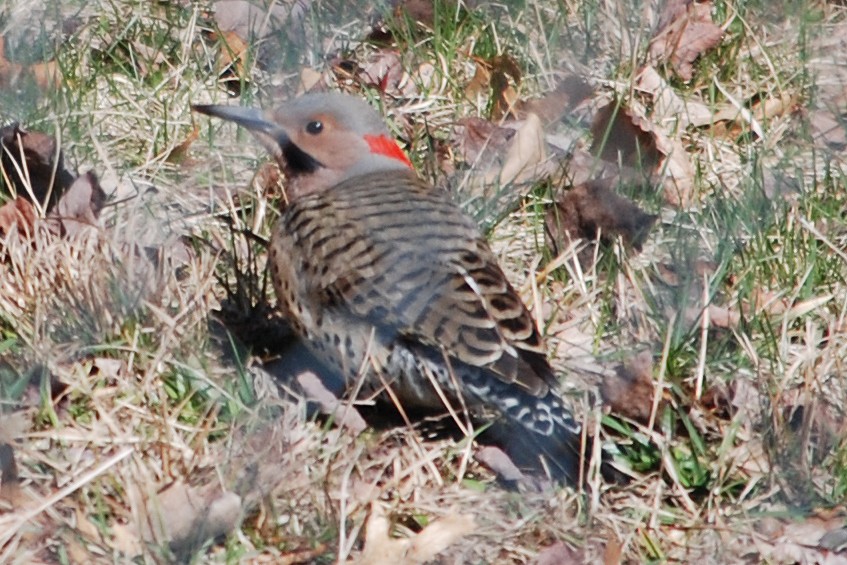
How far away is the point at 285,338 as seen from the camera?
4.89m

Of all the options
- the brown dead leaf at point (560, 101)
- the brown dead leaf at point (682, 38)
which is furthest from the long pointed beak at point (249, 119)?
the brown dead leaf at point (682, 38)

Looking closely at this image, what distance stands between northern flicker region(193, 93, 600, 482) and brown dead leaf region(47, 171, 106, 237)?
66 centimetres

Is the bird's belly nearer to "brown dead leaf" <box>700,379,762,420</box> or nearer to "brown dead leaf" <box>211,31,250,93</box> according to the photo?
"brown dead leaf" <box>700,379,762,420</box>

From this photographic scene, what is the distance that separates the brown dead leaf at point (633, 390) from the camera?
4492 mm

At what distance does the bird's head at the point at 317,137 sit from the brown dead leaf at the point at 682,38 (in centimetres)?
161

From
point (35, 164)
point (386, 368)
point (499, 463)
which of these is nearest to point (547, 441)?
point (499, 463)

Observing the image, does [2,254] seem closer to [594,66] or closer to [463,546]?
[463,546]

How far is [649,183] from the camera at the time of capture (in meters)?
5.52

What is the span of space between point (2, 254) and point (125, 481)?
115 centimetres

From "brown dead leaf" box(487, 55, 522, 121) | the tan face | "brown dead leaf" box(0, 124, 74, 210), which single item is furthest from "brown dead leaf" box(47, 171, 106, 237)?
"brown dead leaf" box(487, 55, 522, 121)

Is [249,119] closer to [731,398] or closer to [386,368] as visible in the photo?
[386,368]

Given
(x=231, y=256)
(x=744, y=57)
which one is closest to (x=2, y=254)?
(x=231, y=256)

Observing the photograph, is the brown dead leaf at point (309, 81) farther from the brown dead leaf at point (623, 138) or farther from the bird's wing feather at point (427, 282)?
the bird's wing feather at point (427, 282)

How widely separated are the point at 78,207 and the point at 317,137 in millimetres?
816
